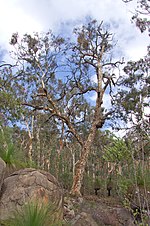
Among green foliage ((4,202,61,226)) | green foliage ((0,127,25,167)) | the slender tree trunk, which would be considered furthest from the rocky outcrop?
the slender tree trunk

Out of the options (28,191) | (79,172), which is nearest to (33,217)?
(28,191)

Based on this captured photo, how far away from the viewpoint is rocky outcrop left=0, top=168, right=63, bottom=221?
6473 mm

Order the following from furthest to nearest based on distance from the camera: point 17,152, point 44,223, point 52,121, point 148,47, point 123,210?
point 52,121, point 148,47, point 123,210, point 17,152, point 44,223

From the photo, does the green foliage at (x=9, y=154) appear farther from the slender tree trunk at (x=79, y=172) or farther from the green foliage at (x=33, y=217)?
the slender tree trunk at (x=79, y=172)

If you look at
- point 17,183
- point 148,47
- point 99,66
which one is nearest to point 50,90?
point 99,66

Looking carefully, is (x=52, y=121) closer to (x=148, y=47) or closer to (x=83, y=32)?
(x=83, y=32)

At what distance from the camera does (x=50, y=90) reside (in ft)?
71.2

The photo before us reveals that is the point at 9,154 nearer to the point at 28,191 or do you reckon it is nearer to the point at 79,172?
the point at 28,191

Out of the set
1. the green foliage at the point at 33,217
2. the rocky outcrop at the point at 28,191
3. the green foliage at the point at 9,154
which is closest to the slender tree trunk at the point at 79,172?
the green foliage at the point at 9,154

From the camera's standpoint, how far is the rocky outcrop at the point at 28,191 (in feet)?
21.2

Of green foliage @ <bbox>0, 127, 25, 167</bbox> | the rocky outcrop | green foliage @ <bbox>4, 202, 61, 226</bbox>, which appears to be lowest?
green foliage @ <bbox>4, 202, 61, 226</bbox>

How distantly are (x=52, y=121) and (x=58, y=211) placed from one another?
17.9 m

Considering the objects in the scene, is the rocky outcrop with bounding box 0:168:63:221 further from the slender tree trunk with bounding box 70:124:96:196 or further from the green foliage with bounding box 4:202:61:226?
the slender tree trunk with bounding box 70:124:96:196

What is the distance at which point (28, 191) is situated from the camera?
6.73 m
